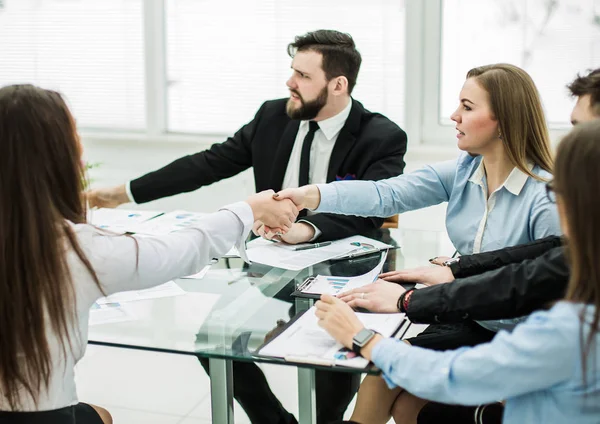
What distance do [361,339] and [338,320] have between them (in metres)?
0.09

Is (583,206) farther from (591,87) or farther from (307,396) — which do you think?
(307,396)

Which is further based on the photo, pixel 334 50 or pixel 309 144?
pixel 334 50

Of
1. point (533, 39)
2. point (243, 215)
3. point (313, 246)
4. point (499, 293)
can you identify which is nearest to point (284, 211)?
point (313, 246)

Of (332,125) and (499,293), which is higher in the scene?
(332,125)

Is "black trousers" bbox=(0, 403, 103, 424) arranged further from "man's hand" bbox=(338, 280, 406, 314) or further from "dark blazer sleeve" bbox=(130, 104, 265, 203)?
"dark blazer sleeve" bbox=(130, 104, 265, 203)

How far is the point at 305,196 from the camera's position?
7.97 ft

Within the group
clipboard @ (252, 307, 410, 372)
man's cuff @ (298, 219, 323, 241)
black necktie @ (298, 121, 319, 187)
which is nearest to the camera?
clipboard @ (252, 307, 410, 372)

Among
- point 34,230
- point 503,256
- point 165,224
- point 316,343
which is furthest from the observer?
point 165,224

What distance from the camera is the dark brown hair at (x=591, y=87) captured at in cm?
198

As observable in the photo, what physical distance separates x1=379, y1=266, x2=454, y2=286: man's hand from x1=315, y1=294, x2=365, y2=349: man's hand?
431 mm

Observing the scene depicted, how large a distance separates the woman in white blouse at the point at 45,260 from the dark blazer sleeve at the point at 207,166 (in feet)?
5.30

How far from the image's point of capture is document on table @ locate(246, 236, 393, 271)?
2334mm

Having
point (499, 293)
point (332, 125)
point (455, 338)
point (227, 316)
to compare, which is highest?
point (332, 125)

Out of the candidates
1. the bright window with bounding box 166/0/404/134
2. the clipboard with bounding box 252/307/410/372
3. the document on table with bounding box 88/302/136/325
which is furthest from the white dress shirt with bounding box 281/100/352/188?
the clipboard with bounding box 252/307/410/372
